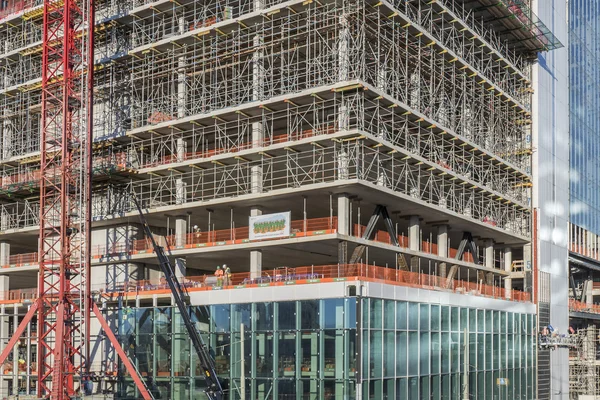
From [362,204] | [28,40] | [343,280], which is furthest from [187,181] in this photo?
[28,40]

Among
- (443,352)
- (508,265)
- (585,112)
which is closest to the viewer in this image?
(443,352)

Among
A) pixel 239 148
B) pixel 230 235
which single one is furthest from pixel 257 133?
pixel 230 235

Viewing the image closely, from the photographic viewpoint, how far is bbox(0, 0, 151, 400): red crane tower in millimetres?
55594

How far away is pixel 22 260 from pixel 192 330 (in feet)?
72.9

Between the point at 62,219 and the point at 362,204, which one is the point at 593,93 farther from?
the point at 62,219

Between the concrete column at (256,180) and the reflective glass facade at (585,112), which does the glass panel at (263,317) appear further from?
the reflective glass facade at (585,112)

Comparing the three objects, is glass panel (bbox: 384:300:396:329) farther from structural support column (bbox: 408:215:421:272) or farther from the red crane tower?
the red crane tower

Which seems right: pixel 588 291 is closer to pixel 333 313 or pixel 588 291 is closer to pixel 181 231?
pixel 181 231

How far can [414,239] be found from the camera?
197 feet

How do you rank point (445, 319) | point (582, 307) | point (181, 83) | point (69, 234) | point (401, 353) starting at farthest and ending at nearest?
point (582, 307), point (181, 83), point (69, 234), point (445, 319), point (401, 353)

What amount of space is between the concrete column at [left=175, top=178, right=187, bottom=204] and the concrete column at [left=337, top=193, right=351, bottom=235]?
12186mm

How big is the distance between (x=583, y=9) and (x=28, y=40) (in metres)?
52.6

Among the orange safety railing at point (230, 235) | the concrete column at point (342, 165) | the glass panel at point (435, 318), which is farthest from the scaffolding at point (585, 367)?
the concrete column at point (342, 165)

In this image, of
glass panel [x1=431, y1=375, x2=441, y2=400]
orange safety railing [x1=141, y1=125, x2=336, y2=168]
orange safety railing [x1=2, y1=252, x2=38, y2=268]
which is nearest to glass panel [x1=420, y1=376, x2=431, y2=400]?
glass panel [x1=431, y1=375, x2=441, y2=400]
